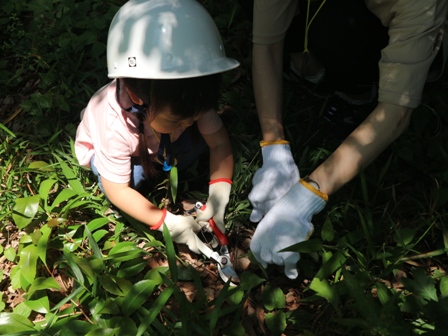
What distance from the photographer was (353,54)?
220 cm

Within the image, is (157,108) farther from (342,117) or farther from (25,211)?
(342,117)

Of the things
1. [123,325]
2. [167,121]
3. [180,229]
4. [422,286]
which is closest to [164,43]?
[167,121]

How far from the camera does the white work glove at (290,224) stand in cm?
181

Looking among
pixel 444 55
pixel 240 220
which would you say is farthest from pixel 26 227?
pixel 444 55

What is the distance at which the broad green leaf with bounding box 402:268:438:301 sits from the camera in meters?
1.65

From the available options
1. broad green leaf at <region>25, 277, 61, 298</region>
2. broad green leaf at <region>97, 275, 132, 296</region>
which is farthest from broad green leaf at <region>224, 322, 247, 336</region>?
broad green leaf at <region>25, 277, 61, 298</region>

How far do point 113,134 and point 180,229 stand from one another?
1.57 feet

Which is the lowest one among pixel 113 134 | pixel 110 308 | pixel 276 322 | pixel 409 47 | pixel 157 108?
pixel 276 322

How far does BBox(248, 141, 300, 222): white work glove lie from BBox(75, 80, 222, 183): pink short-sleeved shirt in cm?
33

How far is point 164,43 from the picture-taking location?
1.66 meters

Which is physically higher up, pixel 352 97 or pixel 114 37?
pixel 114 37

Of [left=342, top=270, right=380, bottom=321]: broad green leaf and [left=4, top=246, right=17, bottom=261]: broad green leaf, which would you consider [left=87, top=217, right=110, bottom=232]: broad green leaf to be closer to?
[left=4, top=246, right=17, bottom=261]: broad green leaf

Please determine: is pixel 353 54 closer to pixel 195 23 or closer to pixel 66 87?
pixel 195 23

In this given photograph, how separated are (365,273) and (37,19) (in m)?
2.25
